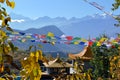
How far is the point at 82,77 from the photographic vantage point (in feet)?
11.1

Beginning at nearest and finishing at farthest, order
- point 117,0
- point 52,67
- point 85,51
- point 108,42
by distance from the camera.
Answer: point 117,0
point 108,42
point 52,67
point 85,51

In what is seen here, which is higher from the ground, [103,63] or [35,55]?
[35,55]

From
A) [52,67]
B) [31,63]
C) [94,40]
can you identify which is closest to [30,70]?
[31,63]

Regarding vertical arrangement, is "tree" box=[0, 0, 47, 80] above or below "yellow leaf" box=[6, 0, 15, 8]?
below

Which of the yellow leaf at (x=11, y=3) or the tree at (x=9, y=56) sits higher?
the yellow leaf at (x=11, y=3)

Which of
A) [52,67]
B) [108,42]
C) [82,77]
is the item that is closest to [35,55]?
[82,77]

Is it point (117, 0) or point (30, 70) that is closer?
point (30, 70)

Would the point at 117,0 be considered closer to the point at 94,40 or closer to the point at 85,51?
the point at 94,40

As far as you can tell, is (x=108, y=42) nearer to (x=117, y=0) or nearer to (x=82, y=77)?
(x=117, y=0)

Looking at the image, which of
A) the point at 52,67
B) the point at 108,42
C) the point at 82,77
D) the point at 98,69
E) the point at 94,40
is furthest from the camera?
the point at 52,67

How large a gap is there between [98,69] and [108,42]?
1512 centimetres

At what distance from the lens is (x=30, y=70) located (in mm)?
2502

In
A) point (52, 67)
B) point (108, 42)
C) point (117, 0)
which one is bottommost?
point (52, 67)

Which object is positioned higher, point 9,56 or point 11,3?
point 11,3
